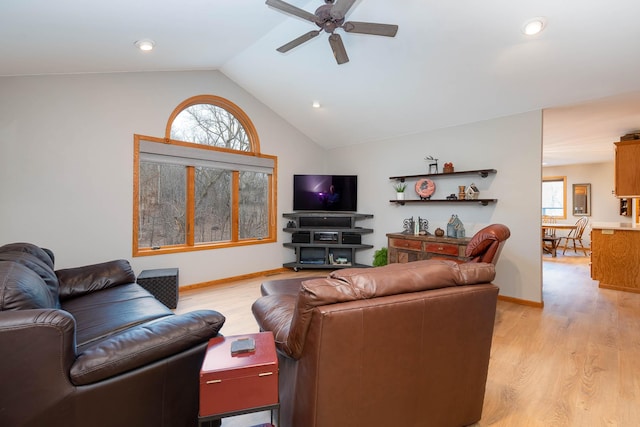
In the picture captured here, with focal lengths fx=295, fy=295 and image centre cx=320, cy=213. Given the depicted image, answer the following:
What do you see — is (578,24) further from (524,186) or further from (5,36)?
(5,36)

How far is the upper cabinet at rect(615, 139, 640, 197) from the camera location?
14.6ft

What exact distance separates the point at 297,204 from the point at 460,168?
2.85 m

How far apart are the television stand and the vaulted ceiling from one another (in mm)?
1847

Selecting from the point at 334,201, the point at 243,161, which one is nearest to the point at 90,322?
the point at 243,161

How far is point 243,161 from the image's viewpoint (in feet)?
16.0

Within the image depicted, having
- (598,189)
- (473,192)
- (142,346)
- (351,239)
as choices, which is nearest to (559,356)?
(473,192)

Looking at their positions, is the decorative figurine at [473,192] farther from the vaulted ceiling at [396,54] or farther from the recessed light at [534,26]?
the recessed light at [534,26]

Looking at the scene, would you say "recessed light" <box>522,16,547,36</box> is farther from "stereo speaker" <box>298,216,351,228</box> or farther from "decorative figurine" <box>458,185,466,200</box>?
"stereo speaker" <box>298,216,351,228</box>

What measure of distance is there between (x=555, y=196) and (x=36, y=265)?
10.8m

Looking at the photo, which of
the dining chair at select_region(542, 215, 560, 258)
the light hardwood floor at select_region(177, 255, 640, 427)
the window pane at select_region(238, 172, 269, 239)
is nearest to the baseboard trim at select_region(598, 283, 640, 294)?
the light hardwood floor at select_region(177, 255, 640, 427)

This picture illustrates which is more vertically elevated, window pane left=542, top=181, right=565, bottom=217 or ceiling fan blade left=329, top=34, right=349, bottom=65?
ceiling fan blade left=329, top=34, right=349, bottom=65

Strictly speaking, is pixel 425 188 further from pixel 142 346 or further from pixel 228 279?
pixel 142 346

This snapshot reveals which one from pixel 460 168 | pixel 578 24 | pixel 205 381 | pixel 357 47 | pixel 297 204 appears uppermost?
pixel 357 47

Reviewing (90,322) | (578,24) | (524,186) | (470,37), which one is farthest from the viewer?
(524,186)
